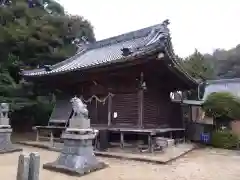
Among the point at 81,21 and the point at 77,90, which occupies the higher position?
the point at 81,21

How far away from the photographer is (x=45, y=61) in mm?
17422

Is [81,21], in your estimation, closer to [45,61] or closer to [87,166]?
[45,61]

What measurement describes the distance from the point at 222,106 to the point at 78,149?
373 inches

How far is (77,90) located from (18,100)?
11.7 ft

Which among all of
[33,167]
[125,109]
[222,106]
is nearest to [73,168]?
[33,167]

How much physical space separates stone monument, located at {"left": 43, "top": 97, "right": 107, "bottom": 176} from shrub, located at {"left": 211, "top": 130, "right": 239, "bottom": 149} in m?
8.23

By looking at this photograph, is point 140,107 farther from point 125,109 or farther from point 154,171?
point 154,171

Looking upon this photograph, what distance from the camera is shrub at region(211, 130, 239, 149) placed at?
41.3 feet

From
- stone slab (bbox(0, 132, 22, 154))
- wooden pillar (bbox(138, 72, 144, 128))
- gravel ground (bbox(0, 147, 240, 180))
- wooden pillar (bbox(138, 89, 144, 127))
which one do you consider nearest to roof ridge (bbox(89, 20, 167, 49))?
wooden pillar (bbox(138, 72, 144, 128))

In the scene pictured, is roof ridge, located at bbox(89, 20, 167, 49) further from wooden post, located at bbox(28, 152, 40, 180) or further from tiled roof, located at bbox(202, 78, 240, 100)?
tiled roof, located at bbox(202, 78, 240, 100)

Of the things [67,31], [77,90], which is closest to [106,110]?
[77,90]

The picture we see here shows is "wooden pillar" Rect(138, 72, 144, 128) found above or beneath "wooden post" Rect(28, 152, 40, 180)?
above

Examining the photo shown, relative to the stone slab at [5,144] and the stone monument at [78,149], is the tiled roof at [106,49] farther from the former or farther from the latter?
the stone monument at [78,149]

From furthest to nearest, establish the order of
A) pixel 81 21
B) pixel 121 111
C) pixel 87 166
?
pixel 81 21, pixel 121 111, pixel 87 166
